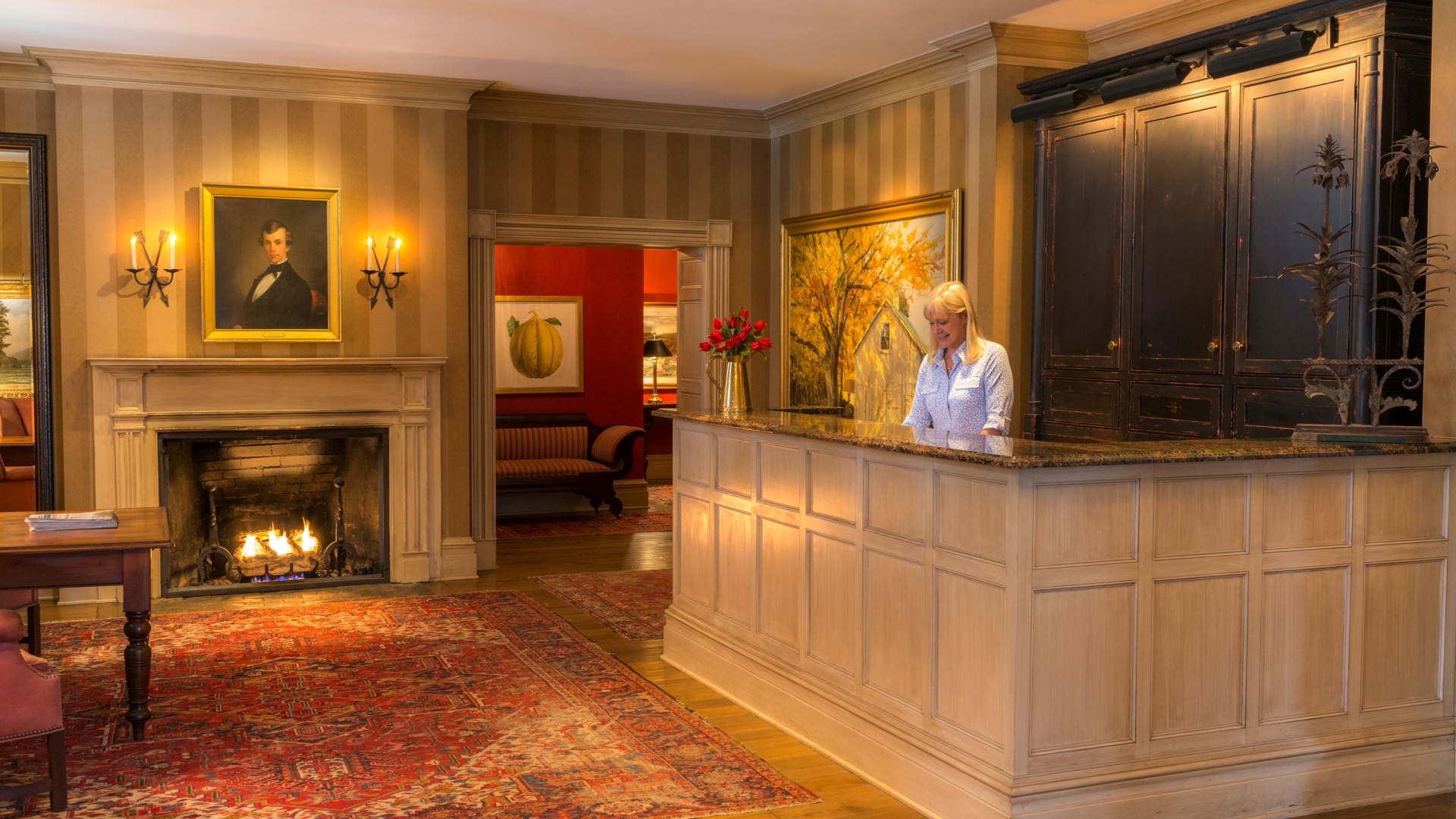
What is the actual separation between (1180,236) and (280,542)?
559cm

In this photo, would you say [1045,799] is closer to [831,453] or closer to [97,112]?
[831,453]

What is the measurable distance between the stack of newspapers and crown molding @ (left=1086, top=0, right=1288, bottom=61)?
5161 millimetres

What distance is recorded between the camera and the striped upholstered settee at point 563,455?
10.5 meters

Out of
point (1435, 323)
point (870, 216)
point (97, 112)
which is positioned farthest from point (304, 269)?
point (1435, 323)

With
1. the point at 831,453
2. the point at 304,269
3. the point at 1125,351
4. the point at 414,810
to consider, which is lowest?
the point at 414,810

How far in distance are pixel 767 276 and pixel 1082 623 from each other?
580cm

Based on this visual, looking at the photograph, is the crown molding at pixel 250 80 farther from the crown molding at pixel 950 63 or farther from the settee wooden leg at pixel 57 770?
the settee wooden leg at pixel 57 770

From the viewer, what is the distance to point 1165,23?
6039 mm

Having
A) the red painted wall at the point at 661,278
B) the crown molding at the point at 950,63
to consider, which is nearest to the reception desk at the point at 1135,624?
the crown molding at the point at 950,63

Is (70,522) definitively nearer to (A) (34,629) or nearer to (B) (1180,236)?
(A) (34,629)

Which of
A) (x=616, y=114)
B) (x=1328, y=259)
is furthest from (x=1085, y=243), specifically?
(x=616, y=114)

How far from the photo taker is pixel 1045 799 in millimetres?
3467

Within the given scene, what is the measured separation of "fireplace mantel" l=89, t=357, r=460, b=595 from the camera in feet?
23.1

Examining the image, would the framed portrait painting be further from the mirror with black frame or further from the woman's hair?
the woman's hair
